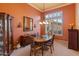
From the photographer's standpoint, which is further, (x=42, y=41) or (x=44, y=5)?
(x=42, y=41)

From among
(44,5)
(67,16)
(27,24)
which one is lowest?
(27,24)

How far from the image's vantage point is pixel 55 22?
2.98 metres

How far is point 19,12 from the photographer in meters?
2.90

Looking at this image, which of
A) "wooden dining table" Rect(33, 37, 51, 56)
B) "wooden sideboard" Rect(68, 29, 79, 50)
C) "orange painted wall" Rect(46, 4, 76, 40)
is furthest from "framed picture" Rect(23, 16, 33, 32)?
"wooden sideboard" Rect(68, 29, 79, 50)

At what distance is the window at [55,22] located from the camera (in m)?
2.93

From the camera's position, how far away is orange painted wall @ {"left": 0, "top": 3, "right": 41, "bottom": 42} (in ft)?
9.39

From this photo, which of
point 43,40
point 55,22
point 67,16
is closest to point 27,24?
point 43,40

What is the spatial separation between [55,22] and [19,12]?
84 cm

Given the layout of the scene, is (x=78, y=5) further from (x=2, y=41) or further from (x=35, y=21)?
(x=2, y=41)

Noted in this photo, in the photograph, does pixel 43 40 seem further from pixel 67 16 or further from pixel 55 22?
pixel 67 16

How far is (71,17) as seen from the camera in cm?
289

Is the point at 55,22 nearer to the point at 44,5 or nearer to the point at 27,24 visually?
the point at 44,5

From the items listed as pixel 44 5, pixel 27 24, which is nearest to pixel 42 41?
pixel 27 24

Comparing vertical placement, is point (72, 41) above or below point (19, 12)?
below
